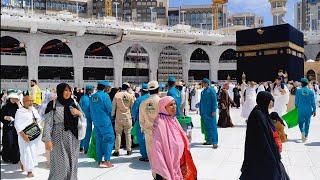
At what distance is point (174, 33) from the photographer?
36.0 meters

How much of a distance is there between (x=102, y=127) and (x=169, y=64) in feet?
106

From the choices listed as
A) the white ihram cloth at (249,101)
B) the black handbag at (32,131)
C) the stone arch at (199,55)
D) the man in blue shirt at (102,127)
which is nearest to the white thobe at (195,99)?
the white ihram cloth at (249,101)

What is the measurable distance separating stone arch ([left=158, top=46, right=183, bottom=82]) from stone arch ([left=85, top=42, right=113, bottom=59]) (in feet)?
16.5

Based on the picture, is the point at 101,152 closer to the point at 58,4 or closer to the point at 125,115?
the point at 125,115

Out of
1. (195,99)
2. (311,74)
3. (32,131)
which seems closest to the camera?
(32,131)

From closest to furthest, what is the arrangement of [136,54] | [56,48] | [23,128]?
[23,128] → [56,48] → [136,54]

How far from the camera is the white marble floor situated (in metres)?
5.64

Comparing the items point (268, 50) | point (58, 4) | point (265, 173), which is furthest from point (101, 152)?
point (58, 4)

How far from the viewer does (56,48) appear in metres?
33.8

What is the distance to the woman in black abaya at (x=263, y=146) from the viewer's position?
12.3 ft

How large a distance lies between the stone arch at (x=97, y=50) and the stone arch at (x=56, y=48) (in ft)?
5.83

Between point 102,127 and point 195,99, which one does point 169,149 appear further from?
point 195,99

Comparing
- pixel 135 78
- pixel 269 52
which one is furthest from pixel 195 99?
pixel 135 78

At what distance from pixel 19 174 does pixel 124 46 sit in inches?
1181
